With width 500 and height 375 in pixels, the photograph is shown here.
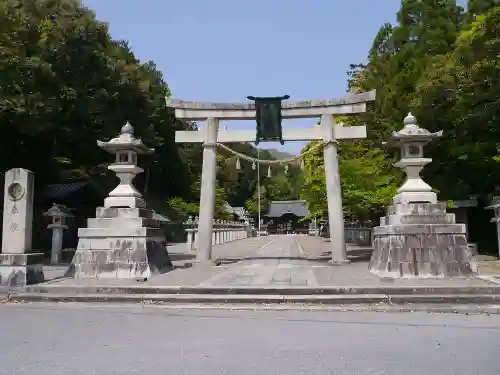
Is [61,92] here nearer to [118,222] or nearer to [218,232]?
[118,222]

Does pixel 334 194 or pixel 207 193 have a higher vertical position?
pixel 207 193

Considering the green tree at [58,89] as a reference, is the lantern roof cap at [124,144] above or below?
below

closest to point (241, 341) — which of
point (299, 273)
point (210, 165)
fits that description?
point (299, 273)

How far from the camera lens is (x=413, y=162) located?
38.0 feet

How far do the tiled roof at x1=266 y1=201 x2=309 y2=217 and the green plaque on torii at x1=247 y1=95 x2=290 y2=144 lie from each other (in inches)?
2130

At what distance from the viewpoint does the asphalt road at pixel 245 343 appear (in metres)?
4.79

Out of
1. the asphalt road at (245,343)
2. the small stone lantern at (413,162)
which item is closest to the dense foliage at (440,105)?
the small stone lantern at (413,162)

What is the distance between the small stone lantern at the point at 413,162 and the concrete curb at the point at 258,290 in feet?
9.48

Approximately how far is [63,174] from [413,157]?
19.6 m

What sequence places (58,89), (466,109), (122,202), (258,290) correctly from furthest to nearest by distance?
(58,89)
(466,109)
(122,202)
(258,290)

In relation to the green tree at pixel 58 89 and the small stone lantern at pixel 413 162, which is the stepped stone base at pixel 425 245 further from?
the green tree at pixel 58 89

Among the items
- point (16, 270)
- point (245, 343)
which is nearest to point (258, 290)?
point (245, 343)

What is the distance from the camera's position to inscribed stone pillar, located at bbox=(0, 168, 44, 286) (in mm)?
10195

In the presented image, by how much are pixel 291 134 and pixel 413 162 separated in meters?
5.31
